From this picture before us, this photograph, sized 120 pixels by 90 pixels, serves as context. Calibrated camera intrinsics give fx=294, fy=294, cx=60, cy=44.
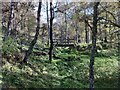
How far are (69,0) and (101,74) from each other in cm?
526

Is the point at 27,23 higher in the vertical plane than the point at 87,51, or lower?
higher

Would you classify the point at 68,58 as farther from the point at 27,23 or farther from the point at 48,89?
the point at 27,23

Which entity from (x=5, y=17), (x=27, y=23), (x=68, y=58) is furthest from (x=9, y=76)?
(x=27, y=23)

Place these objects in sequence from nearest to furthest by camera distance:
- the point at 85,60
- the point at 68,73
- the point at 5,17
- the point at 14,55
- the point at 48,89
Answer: the point at 48,89, the point at 14,55, the point at 68,73, the point at 85,60, the point at 5,17

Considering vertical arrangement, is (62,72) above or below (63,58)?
below

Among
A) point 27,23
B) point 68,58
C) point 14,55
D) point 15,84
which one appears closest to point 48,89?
point 15,84

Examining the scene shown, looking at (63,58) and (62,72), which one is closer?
(62,72)

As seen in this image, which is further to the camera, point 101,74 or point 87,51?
point 87,51

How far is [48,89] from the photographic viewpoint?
50.8 ft

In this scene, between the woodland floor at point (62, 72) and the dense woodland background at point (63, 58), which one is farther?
the woodland floor at point (62, 72)

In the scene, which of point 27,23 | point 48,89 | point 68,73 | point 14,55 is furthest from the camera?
point 27,23

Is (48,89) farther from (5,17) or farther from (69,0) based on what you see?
(5,17)

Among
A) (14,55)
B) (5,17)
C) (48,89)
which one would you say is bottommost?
(48,89)

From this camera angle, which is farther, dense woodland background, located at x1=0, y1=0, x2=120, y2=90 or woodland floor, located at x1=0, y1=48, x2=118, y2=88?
woodland floor, located at x1=0, y1=48, x2=118, y2=88
